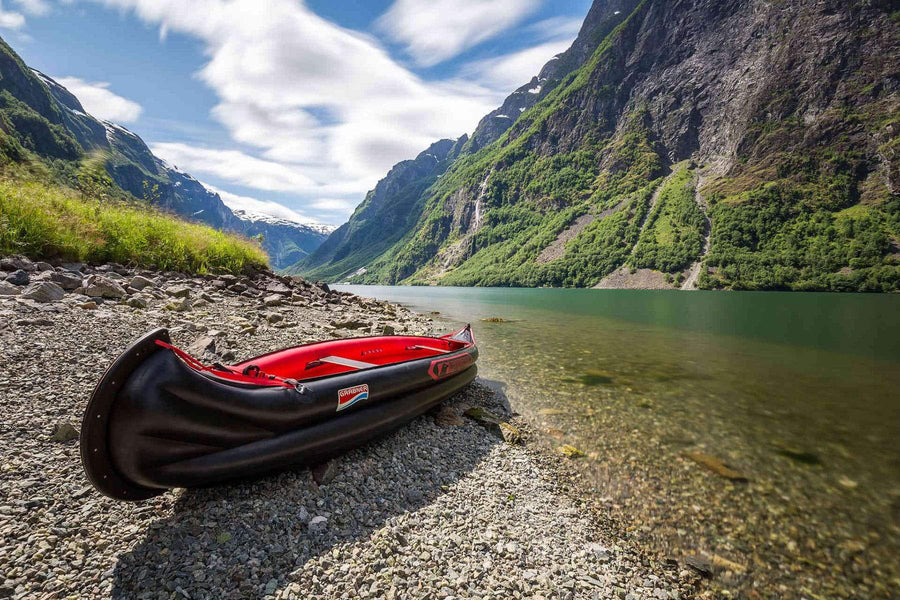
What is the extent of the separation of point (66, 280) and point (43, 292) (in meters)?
1.30

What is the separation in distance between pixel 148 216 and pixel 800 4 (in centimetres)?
18510

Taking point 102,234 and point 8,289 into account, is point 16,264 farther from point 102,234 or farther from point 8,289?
point 102,234

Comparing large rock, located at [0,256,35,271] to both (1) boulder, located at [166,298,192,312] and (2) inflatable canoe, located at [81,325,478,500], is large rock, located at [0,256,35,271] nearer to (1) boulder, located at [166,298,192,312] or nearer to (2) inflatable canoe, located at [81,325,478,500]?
(1) boulder, located at [166,298,192,312]

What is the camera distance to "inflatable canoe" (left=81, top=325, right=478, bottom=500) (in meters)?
2.56

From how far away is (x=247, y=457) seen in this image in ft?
10.5

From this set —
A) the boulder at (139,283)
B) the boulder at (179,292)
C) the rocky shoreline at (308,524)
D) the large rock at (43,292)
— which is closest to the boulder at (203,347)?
the rocky shoreline at (308,524)

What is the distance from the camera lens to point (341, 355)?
5852mm

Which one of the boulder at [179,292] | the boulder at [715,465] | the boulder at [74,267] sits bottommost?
the boulder at [715,465]

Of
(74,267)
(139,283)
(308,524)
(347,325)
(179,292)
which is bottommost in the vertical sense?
(308,524)

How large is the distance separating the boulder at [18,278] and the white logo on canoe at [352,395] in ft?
27.4

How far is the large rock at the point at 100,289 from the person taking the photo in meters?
7.77

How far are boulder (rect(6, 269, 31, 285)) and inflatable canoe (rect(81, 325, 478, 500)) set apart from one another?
682cm

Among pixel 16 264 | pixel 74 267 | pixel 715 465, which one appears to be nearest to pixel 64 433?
pixel 16 264

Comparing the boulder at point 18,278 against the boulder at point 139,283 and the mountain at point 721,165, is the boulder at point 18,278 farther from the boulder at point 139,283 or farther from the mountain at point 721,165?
the mountain at point 721,165
